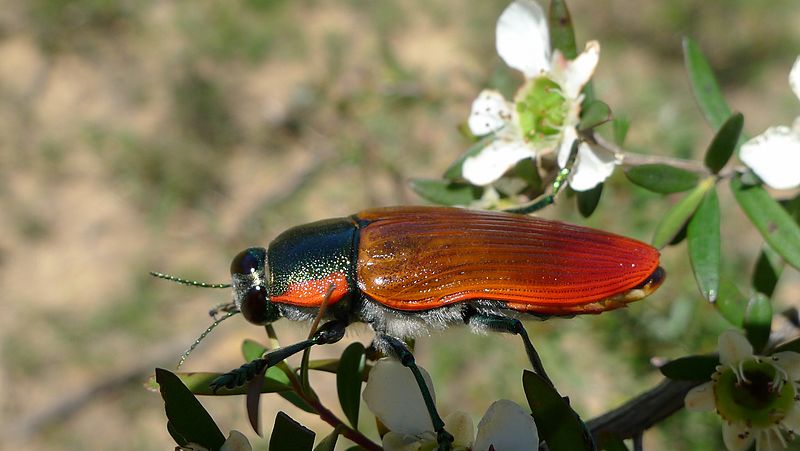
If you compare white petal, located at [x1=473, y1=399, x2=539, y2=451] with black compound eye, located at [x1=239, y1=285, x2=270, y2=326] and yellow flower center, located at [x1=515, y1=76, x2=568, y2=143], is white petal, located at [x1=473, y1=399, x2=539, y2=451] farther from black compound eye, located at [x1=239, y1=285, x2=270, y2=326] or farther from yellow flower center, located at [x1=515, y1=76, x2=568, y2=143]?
yellow flower center, located at [x1=515, y1=76, x2=568, y2=143]

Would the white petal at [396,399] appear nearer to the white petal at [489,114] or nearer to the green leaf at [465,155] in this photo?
the green leaf at [465,155]

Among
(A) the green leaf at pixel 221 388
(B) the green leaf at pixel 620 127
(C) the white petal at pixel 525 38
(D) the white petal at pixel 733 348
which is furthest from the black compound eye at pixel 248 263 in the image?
(D) the white petal at pixel 733 348

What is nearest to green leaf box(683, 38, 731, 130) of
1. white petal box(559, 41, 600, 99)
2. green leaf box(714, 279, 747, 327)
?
white petal box(559, 41, 600, 99)

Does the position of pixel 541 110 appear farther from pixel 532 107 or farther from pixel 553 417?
pixel 553 417

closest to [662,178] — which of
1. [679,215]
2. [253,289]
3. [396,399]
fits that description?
[679,215]

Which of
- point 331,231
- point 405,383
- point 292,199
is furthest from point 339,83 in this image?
point 405,383
